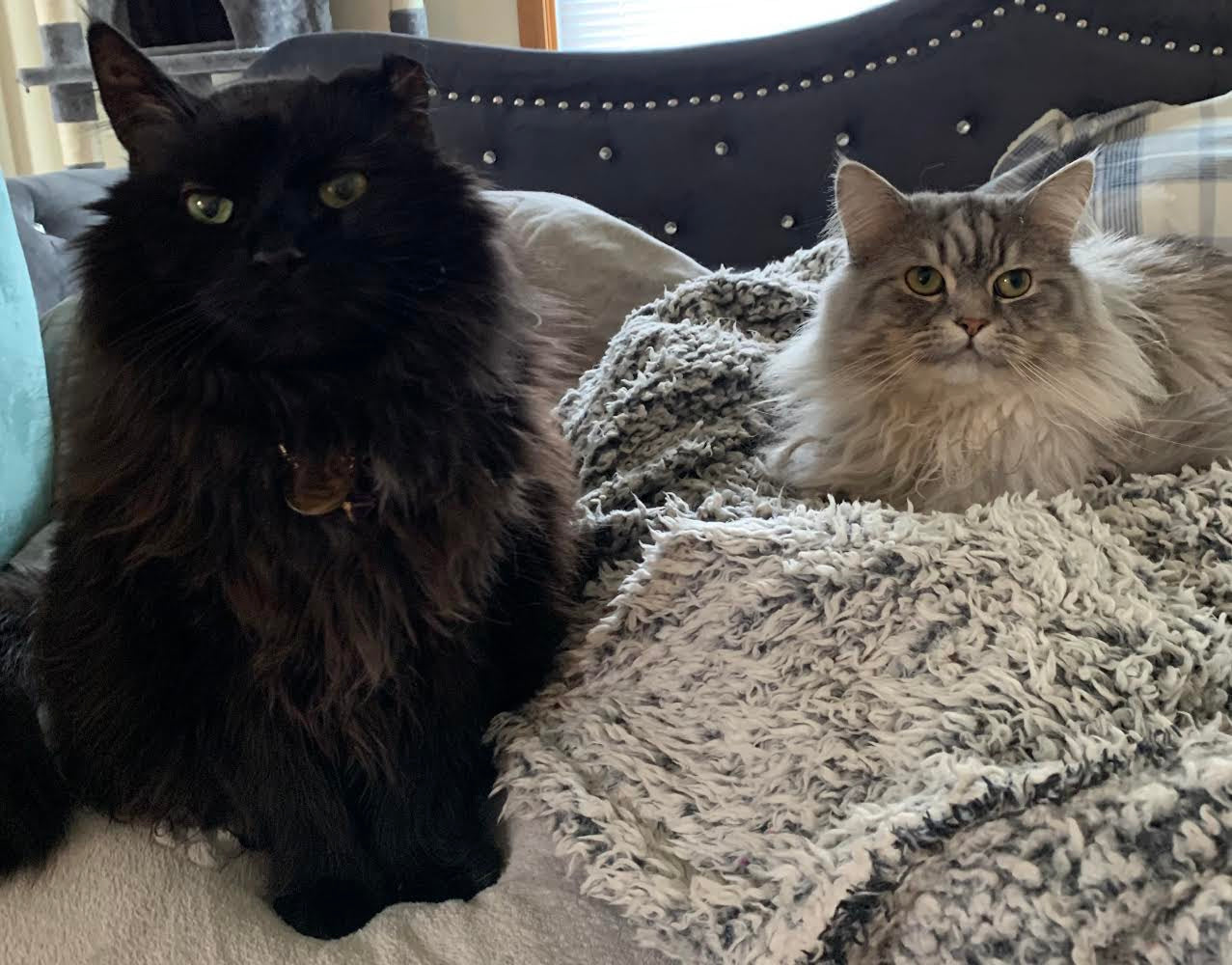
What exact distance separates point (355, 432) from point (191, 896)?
0.52 metres

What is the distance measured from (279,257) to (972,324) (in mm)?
796

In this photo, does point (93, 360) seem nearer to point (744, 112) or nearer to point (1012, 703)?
point (1012, 703)

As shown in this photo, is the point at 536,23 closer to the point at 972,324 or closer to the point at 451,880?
the point at 972,324

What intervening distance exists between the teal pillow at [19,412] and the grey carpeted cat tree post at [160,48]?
1.35 metres

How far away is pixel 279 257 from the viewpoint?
84cm

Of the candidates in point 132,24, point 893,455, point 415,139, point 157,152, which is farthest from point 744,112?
point 132,24

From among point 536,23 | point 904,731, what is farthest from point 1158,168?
point 536,23

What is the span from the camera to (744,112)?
2064 millimetres

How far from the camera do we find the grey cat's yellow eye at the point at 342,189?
35.8 inches

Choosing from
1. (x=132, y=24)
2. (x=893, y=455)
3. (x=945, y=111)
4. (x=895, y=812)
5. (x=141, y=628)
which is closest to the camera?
(x=895, y=812)

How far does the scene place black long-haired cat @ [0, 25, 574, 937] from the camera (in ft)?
2.93

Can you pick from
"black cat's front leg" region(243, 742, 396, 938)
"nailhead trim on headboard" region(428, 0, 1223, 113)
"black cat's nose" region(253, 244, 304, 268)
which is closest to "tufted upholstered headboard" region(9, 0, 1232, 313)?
"nailhead trim on headboard" region(428, 0, 1223, 113)

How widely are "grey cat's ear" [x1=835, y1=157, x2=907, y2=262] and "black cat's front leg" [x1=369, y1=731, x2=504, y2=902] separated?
2.60 feet

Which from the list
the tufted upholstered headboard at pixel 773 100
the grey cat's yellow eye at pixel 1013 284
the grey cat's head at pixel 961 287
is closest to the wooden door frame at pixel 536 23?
the tufted upholstered headboard at pixel 773 100
